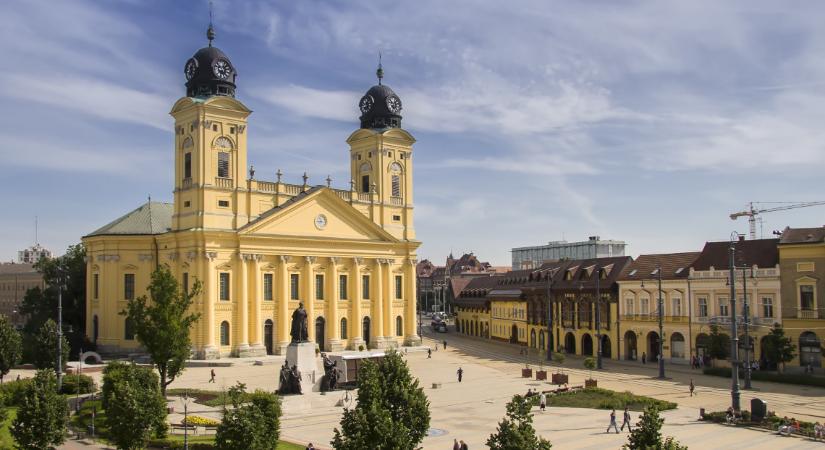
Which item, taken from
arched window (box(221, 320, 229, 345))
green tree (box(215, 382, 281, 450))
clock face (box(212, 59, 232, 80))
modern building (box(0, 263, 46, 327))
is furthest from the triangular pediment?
modern building (box(0, 263, 46, 327))

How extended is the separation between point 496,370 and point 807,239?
2598 centimetres

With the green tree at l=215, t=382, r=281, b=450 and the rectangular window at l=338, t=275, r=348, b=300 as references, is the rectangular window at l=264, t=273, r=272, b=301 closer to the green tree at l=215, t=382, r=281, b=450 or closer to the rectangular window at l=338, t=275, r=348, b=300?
the rectangular window at l=338, t=275, r=348, b=300

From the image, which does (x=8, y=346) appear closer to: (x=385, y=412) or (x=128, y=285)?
(x=128, y=285)

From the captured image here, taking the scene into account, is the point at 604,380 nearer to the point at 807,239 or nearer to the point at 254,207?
the point at 807,239

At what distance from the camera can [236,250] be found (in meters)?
68.6

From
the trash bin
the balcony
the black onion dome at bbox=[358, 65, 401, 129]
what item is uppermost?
the black onion dome at bbox=[358, 65, 401, 129]

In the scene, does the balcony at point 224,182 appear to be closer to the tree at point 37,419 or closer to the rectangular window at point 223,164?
the rectangular window at point 223,164

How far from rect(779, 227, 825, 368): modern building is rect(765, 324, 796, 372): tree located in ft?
7.16

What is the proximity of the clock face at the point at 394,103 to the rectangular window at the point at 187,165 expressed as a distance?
23.9 meters

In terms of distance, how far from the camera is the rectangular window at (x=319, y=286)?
245 ft

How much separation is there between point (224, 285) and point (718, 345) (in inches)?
1645

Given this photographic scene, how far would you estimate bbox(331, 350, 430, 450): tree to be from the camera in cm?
2422

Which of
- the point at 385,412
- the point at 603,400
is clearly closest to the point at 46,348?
the point at 385,412

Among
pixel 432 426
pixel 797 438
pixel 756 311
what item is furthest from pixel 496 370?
pixel 797 438
